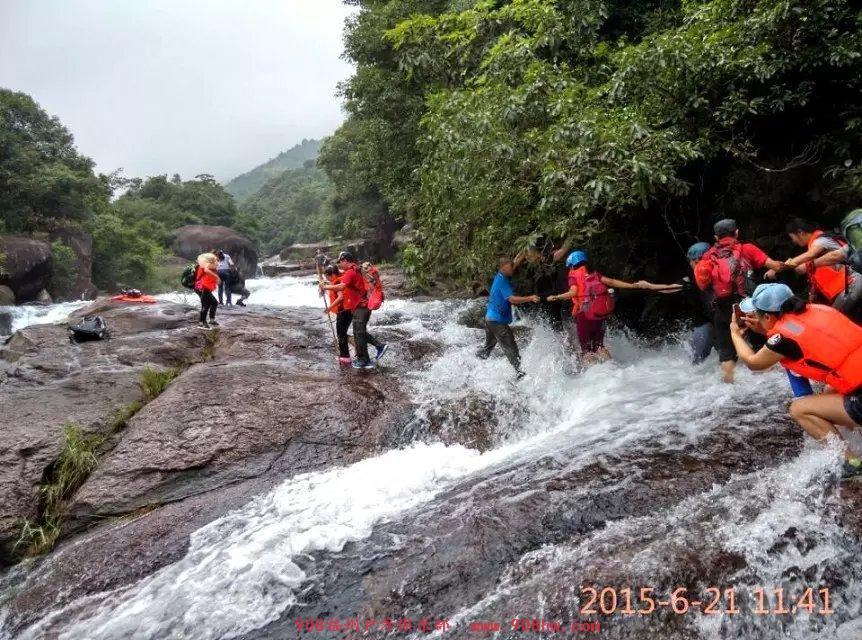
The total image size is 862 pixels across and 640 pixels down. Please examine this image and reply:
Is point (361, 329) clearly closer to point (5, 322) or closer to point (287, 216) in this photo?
point (5, 322)

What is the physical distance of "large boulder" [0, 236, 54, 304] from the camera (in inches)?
909

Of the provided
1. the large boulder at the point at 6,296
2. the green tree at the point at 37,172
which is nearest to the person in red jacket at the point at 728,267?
the large boulder at the point at 6,296

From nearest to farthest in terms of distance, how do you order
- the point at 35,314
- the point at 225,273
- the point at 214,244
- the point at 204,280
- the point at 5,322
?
the point at 204,280
the point at 225,273
the point at 5,322
the point at 35,314
the point at 214,244

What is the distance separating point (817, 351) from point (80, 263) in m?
33.9

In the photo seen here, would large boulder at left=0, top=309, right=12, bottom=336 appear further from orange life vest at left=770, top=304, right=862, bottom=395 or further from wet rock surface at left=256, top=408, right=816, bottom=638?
orange life vest at left=770, top=304, right=862, bottom=395

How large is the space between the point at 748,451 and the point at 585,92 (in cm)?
605

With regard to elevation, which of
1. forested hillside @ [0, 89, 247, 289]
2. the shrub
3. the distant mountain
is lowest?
the shrub

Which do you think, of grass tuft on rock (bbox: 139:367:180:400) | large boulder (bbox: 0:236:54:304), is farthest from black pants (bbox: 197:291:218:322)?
large boulder (bbox: 0:236:54:304)

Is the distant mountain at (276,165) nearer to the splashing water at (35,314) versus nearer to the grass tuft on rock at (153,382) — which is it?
the splashing water at (35,314)

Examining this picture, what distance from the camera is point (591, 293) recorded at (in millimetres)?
7336

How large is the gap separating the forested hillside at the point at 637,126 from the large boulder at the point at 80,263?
26197mm

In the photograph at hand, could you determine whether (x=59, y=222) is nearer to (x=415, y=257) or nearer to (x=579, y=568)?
(x=415, y=257)

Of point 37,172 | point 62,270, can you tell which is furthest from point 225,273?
point 37,172

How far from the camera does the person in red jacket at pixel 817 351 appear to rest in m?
3.25
